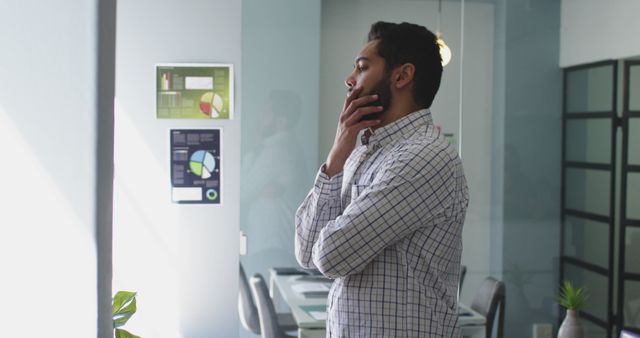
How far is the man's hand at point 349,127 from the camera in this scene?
1969mm

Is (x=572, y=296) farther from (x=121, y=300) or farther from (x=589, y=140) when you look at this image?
(x=121, y=300)

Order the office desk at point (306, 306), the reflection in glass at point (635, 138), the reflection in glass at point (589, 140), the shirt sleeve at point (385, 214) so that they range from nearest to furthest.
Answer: the shirt sleeve at point (385, 214) → the office desk at point (306, 306) → the reflection in glass at point (635, 138) → the reflection in glass at point (589, 140)

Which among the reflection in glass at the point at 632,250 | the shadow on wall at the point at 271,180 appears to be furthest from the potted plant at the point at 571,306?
the shadow on wall at the point at 271,180

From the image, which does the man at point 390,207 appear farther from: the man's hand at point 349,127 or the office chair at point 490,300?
the office chair at point 490,300

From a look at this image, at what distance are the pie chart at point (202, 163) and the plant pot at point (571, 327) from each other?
200 cm

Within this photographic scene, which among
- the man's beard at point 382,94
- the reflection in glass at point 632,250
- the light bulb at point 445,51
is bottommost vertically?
the reflection in glass at point 632,250

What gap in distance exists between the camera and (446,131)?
4.20 meters

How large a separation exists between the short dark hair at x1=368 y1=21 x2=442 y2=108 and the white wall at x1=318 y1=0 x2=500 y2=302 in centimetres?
203

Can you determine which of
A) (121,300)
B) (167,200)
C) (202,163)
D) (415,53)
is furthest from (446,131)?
(415,53)

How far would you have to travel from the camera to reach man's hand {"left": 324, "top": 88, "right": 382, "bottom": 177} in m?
1.97

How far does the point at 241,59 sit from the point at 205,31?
23 cm

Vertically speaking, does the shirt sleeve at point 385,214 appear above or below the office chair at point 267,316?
above

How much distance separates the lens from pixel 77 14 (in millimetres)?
1833

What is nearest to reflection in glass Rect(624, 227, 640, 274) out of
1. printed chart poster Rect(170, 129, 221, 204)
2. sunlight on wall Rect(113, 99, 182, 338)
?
printed chart poster Rect(170, 129, 221, 204)
